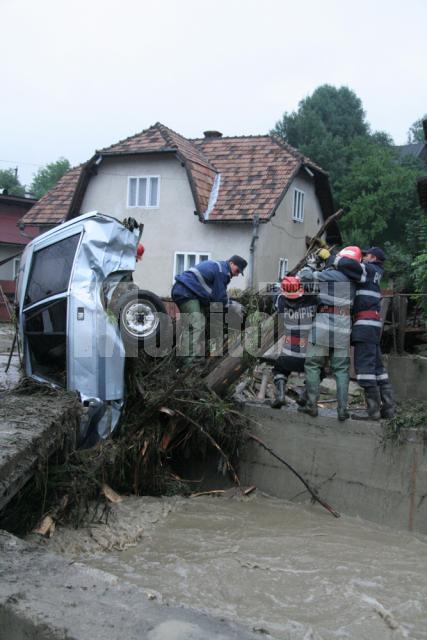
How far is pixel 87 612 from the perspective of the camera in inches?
104

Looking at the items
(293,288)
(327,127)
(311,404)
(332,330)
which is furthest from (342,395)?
(327,127)

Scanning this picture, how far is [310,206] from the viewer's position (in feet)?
80.8

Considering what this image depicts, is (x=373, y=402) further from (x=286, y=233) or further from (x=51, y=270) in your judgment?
(x=286, y=233)

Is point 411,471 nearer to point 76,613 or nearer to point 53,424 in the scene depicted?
point 53,424

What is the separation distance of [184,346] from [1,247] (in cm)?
2462

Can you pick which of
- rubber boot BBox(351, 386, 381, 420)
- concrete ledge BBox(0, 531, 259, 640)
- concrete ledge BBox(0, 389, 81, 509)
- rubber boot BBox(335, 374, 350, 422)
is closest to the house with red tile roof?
rubber boot BBox(335, 374, 350, 422)

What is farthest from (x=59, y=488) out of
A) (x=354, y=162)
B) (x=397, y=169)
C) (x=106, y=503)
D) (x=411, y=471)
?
(x=354, y=162)

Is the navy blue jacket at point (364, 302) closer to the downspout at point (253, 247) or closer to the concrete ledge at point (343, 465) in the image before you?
the concrete ledge at point (343, 465)

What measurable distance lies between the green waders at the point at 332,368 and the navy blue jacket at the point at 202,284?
1.29 meters

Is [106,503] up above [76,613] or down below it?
below

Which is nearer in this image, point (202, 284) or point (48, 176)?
point (202, 284)

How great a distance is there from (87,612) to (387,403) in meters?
4.40

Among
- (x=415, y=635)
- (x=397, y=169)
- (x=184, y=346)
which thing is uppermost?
(x=397, y=169)

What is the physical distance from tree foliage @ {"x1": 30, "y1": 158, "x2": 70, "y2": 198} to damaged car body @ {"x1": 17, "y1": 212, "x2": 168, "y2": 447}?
62.0m
